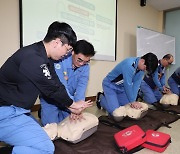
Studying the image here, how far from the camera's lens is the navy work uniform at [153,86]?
3.10m

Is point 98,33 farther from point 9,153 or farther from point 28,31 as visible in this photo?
point 9,153

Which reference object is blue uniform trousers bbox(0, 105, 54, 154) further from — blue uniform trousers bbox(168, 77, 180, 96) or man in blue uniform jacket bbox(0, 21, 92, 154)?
blue uniform trousers bbox(168, 77, 180, 96)

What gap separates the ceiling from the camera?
180 inches

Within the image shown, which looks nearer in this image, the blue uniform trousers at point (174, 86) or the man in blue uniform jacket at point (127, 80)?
the man in blue uniform jacket at point (127, 80)

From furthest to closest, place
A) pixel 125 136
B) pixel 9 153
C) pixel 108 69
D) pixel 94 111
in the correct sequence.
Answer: pixel 108 69 → pixel 94 111 → pixel 125 136 → pixel 9 153

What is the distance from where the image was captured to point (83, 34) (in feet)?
10.4

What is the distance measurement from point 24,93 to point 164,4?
4.65 meters

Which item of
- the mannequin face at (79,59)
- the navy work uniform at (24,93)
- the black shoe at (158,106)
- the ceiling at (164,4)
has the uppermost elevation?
the ceiling at (164,4)

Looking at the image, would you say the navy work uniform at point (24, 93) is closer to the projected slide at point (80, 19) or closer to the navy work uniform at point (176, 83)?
the projected slide at point (80, 19)

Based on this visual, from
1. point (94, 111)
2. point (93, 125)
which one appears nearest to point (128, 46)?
point (94, 111)

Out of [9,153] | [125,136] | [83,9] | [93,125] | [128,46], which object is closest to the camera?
[9,153]

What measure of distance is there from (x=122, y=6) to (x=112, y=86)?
241 cm

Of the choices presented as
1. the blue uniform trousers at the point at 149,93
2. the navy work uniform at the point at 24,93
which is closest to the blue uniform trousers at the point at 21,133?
the navy work uniform at the point at 24,93

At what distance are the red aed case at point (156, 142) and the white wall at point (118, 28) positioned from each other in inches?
71.4
